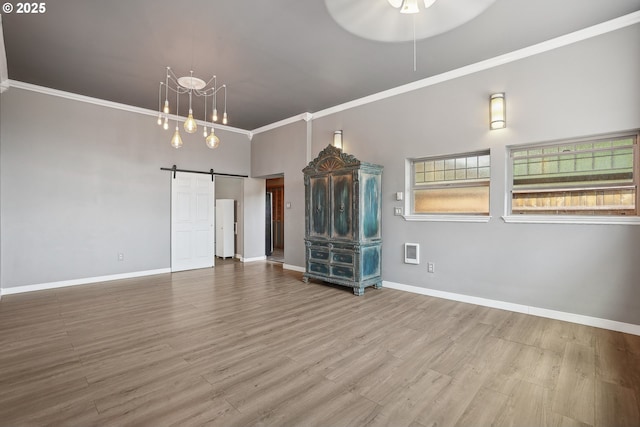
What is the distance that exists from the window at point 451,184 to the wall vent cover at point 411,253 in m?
0.52

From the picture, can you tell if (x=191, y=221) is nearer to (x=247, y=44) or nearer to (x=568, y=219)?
(x=247, y=44)

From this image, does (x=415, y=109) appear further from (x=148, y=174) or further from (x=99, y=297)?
(x=99, y=297)

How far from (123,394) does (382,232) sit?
12.5 feet

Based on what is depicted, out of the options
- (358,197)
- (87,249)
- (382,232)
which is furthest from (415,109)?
(87,249)

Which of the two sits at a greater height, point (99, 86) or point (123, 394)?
point (99, 86)

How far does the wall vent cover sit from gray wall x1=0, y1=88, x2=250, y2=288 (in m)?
4.59

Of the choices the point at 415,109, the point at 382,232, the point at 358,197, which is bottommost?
the point at 382,232

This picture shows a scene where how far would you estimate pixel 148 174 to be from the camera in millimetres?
5824

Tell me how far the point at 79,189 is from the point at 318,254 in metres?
4.15

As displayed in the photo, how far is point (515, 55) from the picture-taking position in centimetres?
365

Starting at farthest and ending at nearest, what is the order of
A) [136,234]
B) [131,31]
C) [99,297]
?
[136,234] < [99,297] < [131,31]

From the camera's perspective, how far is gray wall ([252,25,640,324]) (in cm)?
310

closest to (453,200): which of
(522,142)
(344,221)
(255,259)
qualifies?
(522,142)

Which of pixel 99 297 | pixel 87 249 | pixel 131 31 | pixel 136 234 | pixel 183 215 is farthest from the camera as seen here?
pixel 183 215
